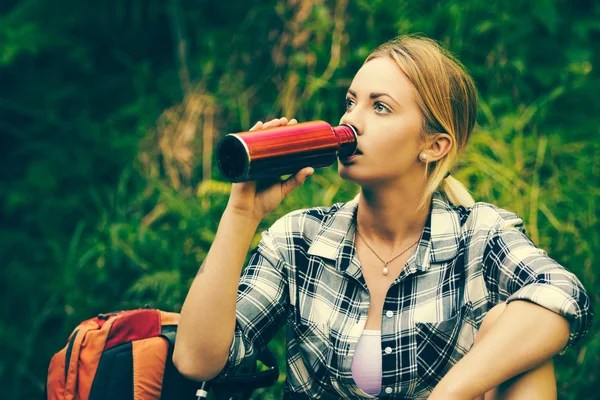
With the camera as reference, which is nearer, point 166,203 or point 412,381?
point 412,381

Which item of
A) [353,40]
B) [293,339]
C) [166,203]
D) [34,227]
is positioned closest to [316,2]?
[353,40]

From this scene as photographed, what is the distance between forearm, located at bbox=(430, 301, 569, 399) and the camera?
1.71m

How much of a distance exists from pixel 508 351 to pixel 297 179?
670 mm

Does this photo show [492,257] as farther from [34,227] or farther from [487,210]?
[34,227]

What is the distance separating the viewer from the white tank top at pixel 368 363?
1.97 m

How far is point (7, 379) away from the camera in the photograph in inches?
140

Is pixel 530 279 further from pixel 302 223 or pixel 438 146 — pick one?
pixel 302 223

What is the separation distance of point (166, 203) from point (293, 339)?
1.83m

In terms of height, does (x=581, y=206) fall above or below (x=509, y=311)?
below

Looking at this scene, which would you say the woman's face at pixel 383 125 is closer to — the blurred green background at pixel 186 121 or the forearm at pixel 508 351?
the forearm at pixel 508 351

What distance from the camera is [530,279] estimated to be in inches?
71.3

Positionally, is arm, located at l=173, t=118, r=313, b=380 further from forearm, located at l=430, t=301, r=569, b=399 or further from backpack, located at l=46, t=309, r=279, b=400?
forearm, located at l=430, t=301, r=569, b=399

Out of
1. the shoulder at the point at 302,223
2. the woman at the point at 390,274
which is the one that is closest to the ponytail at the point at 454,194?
the woman at the point at 390,274

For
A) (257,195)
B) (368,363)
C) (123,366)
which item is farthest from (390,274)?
(123,366)
